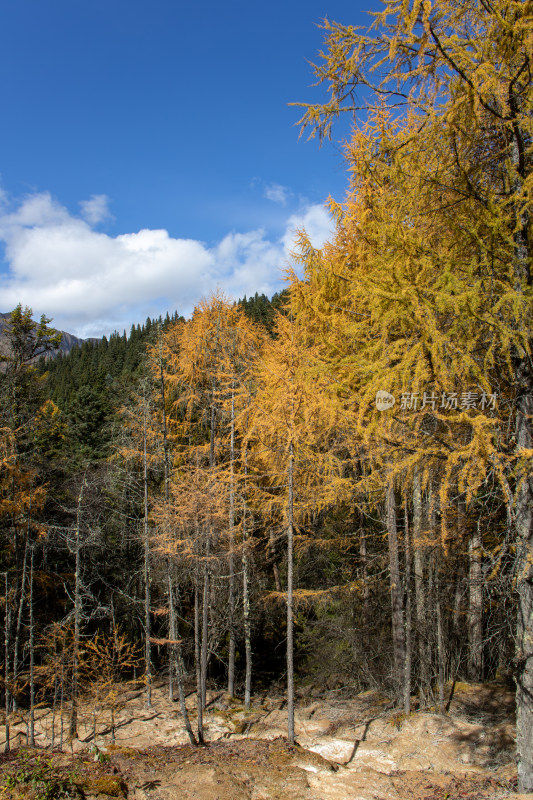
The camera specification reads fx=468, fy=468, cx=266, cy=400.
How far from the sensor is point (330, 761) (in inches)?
307

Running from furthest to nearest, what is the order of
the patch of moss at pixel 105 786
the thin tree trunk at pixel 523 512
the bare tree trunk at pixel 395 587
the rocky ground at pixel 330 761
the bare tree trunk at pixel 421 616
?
the bare tree trunk at pixel 421 616, the bare tree trunk at pixel 395 587, the rocky ground at pixel 330 761, the patch of moss at pixel 105 786, the thin tree trunk at pixel 523 512

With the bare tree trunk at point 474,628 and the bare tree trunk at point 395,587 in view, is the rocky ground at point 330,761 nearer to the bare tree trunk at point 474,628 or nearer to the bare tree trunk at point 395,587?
the bare tree trunk at point 474,628

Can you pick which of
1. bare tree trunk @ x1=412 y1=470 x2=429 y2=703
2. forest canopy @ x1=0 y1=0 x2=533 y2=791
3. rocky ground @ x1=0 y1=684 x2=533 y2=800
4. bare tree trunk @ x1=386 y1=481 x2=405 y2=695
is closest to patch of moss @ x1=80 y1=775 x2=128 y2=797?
rocky ground @ x1=0 y1=684 x2=533 y2=800

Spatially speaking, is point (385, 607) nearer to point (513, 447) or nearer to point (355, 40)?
point (513, 447)

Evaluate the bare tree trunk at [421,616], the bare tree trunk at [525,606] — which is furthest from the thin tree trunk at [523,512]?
the bare tree trunk at [421,616]

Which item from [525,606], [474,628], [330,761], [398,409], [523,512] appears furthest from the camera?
[474,628]

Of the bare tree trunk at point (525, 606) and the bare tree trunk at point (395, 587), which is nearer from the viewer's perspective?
the bare tree trunk at point (525, 606)

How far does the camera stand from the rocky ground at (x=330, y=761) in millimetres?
5418

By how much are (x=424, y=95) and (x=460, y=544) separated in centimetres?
646

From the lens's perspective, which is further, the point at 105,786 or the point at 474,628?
the point at 474,628

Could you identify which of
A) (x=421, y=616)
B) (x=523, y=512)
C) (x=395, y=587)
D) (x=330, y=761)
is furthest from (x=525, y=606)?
(x=421, y=616)

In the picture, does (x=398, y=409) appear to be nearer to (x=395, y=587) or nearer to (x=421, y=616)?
(x=395, y=587)

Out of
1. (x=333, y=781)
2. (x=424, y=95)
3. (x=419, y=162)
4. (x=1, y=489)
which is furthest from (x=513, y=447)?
(x=1, y=489)

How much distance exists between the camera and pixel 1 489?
12.5 meters
